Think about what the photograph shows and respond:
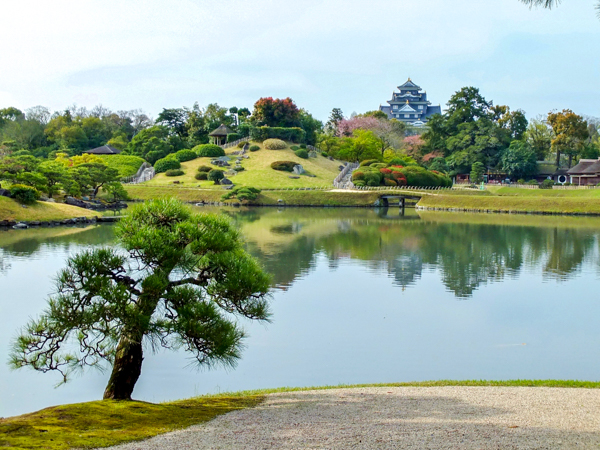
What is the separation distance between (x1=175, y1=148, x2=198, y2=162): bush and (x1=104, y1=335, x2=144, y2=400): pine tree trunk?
68882mm

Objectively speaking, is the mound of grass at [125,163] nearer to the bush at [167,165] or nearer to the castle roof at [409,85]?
the bush at [167,165]

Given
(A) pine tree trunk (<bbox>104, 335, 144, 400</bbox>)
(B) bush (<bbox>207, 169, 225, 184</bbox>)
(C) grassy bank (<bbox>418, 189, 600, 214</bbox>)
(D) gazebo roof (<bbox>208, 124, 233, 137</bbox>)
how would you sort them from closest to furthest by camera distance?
1. (A) pine tree trunk (<bbox>104, 335, 144, 400</bbox>)
2. (C) grassy bank (<bbox>418, 189, 600, 214</bbox>)
3. (B) bush (<bbox>207, 169, 225, 184</bbox>)
4. (D) gazebo roof (<bbox>208, 124, 233, 137</bbox>)

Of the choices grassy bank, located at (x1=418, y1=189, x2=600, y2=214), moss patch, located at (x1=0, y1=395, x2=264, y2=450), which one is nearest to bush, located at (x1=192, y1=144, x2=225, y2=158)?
grassy bank, located at (x1=418, y1=189, x2=600, y2=214)

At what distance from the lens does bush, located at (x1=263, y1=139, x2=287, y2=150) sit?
263 ft

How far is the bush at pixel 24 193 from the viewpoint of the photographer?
38.7 meters

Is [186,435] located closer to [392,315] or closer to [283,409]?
[283,409]

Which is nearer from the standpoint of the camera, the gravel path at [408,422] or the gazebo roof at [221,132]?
the gravel path at [408,422]

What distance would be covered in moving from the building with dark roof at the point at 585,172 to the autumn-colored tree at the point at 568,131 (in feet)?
9.05

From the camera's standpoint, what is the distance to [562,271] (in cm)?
2423

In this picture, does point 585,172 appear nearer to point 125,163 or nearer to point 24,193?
point 125,163

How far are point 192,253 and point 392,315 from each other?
29.8ft

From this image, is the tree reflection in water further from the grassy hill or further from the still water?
the grassy hill

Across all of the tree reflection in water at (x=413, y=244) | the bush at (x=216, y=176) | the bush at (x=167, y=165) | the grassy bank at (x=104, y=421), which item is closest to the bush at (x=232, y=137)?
the bush at (x=167, y=165)

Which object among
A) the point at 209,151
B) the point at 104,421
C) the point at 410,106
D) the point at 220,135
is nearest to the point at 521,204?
the point at 209,151
